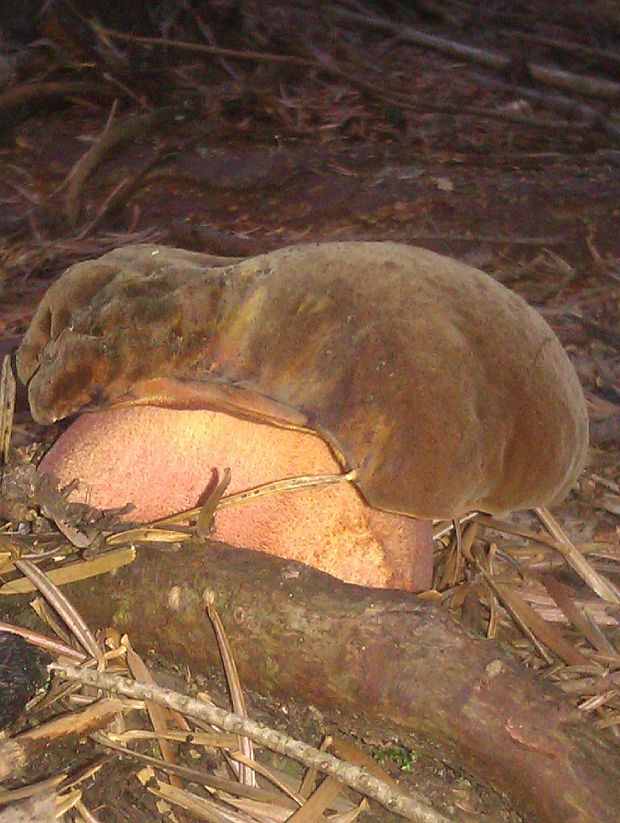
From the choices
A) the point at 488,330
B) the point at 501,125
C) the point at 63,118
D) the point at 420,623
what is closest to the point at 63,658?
the point at 420,623

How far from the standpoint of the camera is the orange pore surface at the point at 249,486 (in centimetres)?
116

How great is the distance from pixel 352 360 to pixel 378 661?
15.3 inches

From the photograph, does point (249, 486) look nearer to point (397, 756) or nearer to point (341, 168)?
point (397, 756)

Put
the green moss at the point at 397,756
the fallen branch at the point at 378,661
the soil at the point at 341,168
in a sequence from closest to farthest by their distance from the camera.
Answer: the fallen branch at the point at 378,661 < the green moss at the point at 397,756 < the soil at the point at 341,168

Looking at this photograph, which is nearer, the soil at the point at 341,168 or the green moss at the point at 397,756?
the green moss at the point at 397,756

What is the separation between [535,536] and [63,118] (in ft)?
7.50

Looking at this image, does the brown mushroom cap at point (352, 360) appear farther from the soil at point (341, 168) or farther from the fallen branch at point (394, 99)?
the fallen branch at point (394, 99)

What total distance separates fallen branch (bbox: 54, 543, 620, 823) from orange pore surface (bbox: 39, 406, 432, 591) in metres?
0.09

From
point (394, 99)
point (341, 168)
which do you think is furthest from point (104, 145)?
point (394, 99)

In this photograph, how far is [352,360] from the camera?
1.02 m

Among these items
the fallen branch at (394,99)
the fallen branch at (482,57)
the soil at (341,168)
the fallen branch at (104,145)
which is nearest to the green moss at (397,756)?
A: the soil at (341,168)

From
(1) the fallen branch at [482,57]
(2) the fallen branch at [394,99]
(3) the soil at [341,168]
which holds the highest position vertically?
(1) the fallen branch at [482,57]

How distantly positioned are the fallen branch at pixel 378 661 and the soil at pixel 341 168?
0.77 meters

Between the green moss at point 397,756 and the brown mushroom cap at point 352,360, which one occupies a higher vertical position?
the brown mushroom cap at point 352,360
